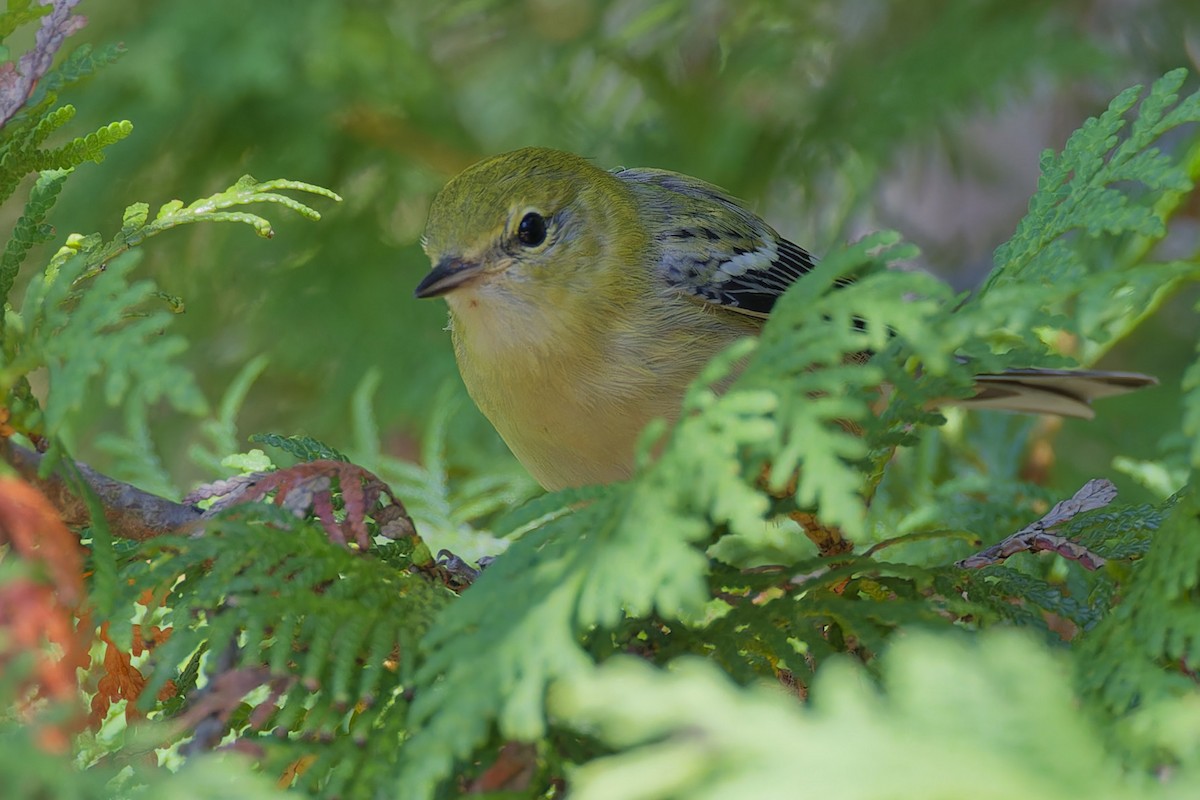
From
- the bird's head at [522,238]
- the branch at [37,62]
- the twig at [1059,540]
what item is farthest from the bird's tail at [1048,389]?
the branch at [37,62]

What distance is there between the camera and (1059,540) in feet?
5.49

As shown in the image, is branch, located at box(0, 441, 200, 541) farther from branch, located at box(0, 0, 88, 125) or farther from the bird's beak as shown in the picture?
the bird's beak

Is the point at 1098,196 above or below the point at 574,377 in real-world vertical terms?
above

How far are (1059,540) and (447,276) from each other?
1526 millimetres

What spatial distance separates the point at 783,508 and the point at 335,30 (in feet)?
11.5

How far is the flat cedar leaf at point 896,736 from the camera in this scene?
0.86 meters

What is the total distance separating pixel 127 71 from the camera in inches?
164

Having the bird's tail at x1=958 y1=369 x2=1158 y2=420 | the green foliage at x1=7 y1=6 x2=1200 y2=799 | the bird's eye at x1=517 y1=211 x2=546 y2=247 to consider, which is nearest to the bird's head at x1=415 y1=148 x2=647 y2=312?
the bird's eye at x1=517 y1=211 x2=546 y2=247

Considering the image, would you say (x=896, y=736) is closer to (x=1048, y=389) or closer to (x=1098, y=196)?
(x=1098, y=196)

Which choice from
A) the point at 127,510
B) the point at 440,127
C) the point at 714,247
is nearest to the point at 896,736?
the point at 127,510

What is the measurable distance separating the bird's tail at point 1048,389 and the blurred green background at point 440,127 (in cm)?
132

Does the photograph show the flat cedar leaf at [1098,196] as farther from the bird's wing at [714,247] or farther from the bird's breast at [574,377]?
the bird's wing at [714,247]

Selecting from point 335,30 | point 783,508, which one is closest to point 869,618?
point 783,508

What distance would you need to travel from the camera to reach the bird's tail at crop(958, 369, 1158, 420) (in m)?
2.72
